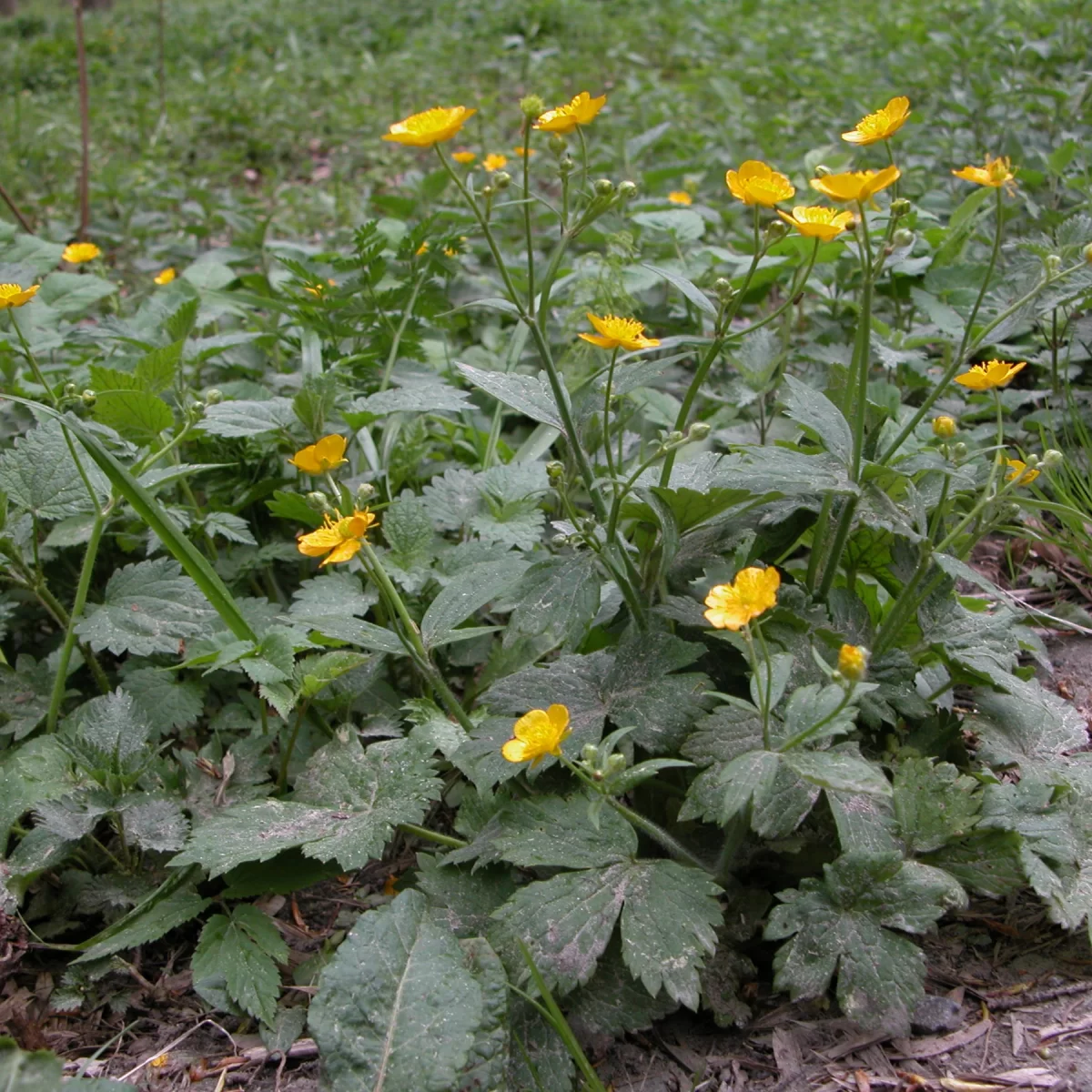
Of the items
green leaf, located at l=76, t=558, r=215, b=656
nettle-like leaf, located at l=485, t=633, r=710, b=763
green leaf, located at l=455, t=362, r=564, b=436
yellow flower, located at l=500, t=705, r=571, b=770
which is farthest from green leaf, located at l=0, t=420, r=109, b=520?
yellow flower, located at l=500, t=705, r=571, b=770

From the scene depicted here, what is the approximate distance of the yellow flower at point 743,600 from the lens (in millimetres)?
1116

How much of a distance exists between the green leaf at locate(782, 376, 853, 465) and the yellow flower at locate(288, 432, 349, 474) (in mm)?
676

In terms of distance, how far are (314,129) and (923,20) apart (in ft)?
10.9

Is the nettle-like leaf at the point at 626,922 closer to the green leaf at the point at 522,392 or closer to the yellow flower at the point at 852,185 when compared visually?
the green leaf at the point at 522,392

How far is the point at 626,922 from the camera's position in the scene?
49.3 inches

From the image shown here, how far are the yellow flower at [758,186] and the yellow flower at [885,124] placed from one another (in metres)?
0.10

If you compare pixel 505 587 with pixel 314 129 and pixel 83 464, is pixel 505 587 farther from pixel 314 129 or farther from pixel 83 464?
pixel 314 129

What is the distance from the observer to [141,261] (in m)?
3.76

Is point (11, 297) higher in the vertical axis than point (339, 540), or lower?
higher

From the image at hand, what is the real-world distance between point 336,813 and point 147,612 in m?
0.54

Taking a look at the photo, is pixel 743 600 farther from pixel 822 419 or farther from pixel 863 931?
pixel 863 931

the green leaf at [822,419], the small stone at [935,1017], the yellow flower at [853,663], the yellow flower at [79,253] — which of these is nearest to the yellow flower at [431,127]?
the green leaf at [822,419]

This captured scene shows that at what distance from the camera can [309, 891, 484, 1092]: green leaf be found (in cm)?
117

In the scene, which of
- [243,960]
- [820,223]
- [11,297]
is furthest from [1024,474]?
[11,297]
